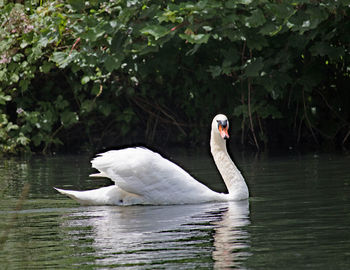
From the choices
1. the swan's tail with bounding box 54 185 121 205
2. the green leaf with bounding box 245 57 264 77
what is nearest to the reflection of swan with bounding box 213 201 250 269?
the swan's tail with bounding box 54 185 121 205

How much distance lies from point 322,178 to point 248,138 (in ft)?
20.6

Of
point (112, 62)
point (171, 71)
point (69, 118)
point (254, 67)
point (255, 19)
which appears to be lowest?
point (69, 118)

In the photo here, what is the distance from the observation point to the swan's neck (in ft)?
30.6

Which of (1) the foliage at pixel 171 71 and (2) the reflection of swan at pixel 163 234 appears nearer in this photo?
(2) the reflection of swan at pixel 163 234

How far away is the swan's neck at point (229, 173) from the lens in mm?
9328

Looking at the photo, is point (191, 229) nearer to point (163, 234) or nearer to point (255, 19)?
point (163, 234)

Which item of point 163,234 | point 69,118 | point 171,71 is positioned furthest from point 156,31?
point 69,118

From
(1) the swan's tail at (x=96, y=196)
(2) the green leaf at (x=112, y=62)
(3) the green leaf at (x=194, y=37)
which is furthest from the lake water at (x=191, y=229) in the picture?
(2) the green leaf at (x=112, y=62)

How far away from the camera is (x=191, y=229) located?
289 inches

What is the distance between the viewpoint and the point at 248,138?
17125mm

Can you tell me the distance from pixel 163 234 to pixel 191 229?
33 centimetres

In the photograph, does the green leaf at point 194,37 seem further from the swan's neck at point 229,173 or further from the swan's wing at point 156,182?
the swan's wing at point 156,182

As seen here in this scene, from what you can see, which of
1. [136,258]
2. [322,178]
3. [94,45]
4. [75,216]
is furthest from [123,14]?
[136,258]

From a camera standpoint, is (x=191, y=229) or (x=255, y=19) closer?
(x=191, y=229)
